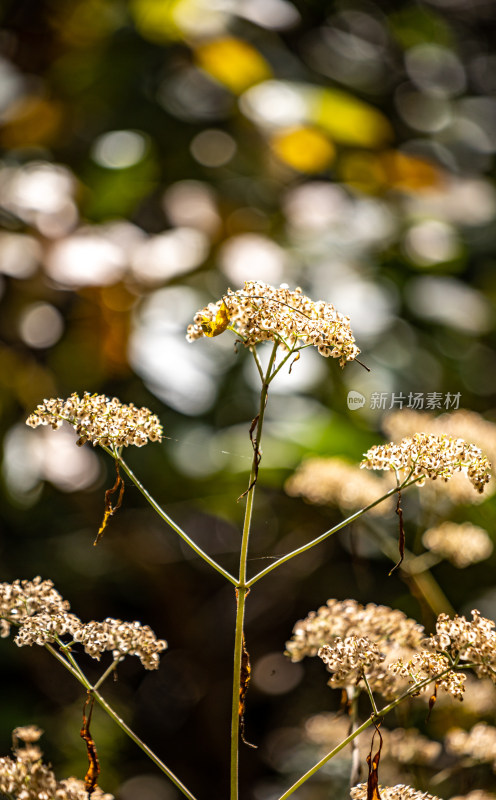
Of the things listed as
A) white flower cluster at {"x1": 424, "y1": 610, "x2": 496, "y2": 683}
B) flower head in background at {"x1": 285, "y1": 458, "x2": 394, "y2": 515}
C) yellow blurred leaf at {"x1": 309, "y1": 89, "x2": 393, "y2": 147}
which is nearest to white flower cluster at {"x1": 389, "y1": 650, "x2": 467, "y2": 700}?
white flower cluster at {"x1": 424, "y1": 610, "x2": 496, "y2": 683}

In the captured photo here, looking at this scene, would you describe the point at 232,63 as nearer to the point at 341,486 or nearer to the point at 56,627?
the point at 341,486

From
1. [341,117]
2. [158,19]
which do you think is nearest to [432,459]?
[341,117]

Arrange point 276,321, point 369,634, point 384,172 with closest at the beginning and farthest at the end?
point 276,321 < point 369,634 < point 384,172

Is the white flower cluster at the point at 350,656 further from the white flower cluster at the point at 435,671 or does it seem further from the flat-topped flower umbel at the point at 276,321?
the flat-topped flower umbel at the point at 276,321

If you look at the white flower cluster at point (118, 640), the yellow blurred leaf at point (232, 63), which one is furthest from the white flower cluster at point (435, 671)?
the yellow blurred leaf at point (232, 63)

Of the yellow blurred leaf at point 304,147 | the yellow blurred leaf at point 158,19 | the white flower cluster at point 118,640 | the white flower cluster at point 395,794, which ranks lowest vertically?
the white flower cluster at point 395,794

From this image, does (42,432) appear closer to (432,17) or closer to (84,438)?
(84,438)
